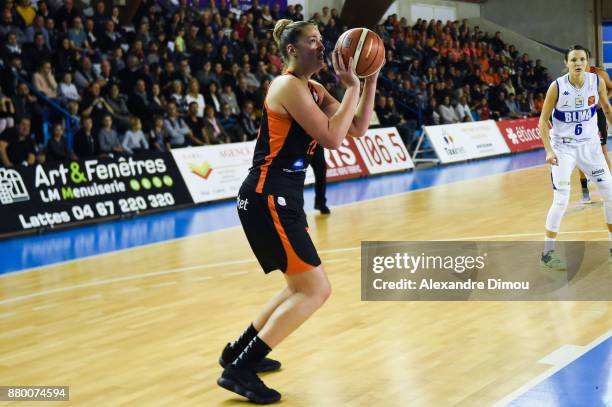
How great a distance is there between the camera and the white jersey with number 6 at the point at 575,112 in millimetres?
6742

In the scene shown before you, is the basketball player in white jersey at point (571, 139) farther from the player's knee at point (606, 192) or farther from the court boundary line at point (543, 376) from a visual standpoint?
the court boundary line at point (543, 376)

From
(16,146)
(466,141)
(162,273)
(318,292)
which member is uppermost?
(318,292)

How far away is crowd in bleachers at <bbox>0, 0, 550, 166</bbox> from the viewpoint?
41.8ft

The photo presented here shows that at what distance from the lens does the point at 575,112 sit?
6746mm

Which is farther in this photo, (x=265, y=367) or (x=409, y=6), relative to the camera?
(x=409, y=6)

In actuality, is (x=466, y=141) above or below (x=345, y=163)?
below

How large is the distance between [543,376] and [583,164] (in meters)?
3.09

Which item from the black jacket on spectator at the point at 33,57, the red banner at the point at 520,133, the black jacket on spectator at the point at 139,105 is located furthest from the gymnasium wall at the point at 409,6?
the black jacket on spectator at the point at 33,57

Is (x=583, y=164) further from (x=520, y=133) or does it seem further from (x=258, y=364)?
(x=520, y=133)

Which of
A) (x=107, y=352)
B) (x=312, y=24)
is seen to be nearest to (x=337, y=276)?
(x=107, y=352)

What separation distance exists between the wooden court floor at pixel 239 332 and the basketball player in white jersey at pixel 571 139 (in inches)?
47.8

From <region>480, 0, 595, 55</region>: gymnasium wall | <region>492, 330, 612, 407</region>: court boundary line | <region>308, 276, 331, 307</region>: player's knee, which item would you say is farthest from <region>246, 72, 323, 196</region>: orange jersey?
<region>480, 0, 595, 55</region>: gymnasium wall

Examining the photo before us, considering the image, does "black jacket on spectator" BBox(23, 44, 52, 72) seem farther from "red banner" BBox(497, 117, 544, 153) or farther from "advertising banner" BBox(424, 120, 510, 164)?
"red banner" BBox(497, 117, 544, 153)

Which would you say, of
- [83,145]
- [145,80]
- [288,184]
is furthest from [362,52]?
[145,80]
